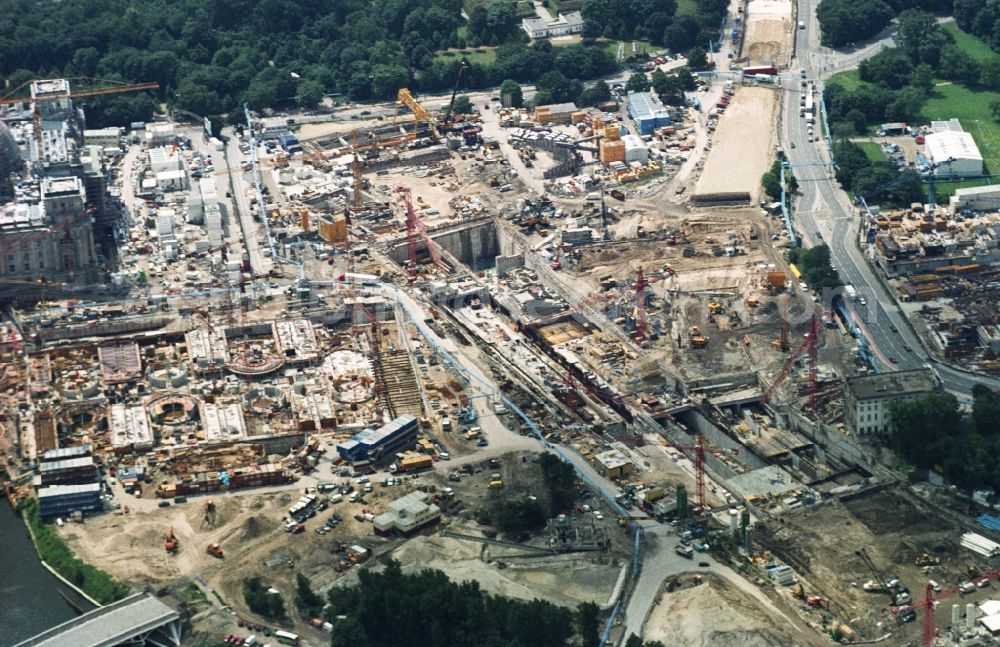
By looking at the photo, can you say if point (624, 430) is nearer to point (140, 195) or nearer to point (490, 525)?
point (490, 525)

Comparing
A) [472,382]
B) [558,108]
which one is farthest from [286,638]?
[558,108]

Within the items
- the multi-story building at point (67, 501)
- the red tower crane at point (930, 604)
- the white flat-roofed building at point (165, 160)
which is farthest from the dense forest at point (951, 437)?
the white flat-roofed building at point (165, 160)

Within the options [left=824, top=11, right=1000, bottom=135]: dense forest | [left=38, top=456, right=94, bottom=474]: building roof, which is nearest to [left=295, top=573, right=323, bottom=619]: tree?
[left=38, top=456, right=94, bottom=474]: building roof

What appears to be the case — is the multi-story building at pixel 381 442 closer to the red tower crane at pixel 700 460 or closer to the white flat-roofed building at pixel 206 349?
the white flat-roofed building at pixel 206 349

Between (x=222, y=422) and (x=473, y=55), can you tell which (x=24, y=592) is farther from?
(x=473, y=55)

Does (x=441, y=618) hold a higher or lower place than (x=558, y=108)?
lower

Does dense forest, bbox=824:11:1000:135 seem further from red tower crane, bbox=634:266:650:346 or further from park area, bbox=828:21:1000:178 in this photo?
red tower crane, bbox=634:266:650:346

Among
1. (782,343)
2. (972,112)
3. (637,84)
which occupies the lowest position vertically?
(782,343)
